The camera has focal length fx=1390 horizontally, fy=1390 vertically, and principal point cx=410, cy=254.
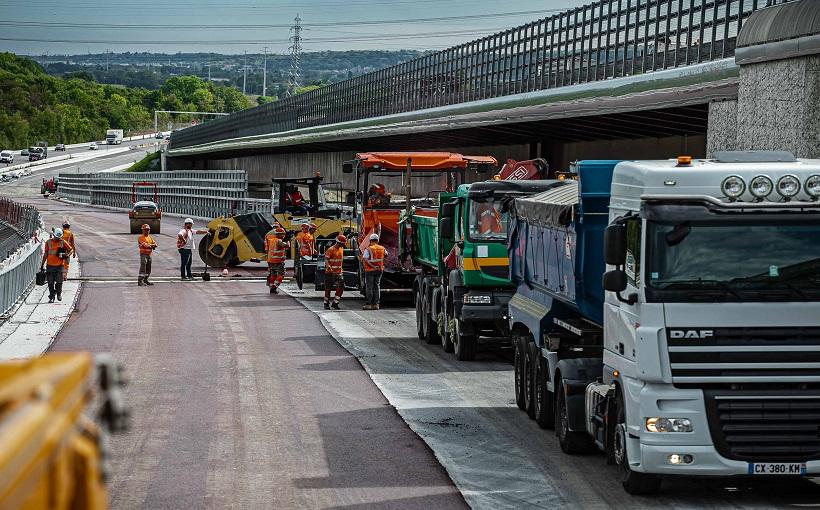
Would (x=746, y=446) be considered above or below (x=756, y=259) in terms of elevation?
below

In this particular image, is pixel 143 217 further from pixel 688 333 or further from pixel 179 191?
pixel 688 333

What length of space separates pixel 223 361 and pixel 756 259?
11918mm

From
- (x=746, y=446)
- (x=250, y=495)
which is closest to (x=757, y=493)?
(x=746, y=446)

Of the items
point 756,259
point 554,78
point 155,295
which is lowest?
point 155,295

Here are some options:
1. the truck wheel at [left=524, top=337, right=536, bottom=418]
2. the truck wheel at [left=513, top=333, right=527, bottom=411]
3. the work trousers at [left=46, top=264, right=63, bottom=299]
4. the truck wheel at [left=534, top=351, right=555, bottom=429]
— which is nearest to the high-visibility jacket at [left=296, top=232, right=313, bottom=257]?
the work trousers at [left=46, top=264, right=63, bottom=299]

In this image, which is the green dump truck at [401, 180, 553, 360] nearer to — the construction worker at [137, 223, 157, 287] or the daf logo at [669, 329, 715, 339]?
the daf logo at [669, 329, 715, 339]

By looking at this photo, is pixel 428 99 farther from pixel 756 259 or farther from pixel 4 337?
pixel 756 259

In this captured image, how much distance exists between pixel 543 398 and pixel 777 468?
4.37 metres

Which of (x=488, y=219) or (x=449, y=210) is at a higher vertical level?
(x=449, y=210)

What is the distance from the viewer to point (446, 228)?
2219cm

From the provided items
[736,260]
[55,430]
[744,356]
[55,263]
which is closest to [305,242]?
[55,263]

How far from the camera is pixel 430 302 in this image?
24.2 metres

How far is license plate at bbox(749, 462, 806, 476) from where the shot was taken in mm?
11039

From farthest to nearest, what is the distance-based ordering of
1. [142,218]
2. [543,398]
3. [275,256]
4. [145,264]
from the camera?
[142,218]
[145,264]
[275,256]
[543,398]
